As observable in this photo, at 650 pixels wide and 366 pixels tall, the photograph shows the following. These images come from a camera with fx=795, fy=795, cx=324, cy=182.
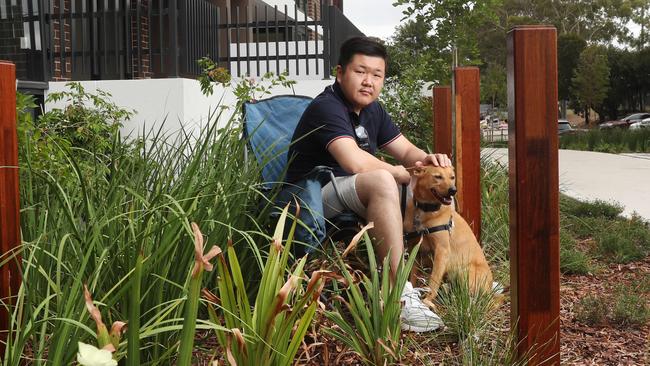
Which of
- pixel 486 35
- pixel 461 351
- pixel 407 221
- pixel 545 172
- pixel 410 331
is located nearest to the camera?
pixel 545 172

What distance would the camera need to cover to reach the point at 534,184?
261cm

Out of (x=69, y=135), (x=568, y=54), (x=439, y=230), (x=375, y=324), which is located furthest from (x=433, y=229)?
(x=568, y=54)

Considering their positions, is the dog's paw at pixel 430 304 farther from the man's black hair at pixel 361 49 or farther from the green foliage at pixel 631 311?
the man's black hair at pixel 361 49

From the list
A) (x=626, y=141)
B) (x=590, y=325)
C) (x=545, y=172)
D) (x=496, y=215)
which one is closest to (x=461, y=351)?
(x=545, y=172)

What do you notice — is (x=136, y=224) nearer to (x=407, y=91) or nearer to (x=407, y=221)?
(x=407, y=221)

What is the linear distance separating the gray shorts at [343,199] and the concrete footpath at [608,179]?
141 inches

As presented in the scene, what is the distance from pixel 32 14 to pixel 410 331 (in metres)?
8.88

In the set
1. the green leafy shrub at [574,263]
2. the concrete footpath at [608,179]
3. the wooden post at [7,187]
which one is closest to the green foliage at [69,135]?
the wooden post at [7,187]

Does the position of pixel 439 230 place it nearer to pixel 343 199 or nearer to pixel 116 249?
pixel 343 199

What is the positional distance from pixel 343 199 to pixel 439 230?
1.55ft

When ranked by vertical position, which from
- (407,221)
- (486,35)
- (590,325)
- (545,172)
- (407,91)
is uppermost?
(486,35)

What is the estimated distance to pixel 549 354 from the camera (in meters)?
2.69

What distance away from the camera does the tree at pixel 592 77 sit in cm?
4947

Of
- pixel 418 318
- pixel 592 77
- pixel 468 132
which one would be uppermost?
pixel 592 77
